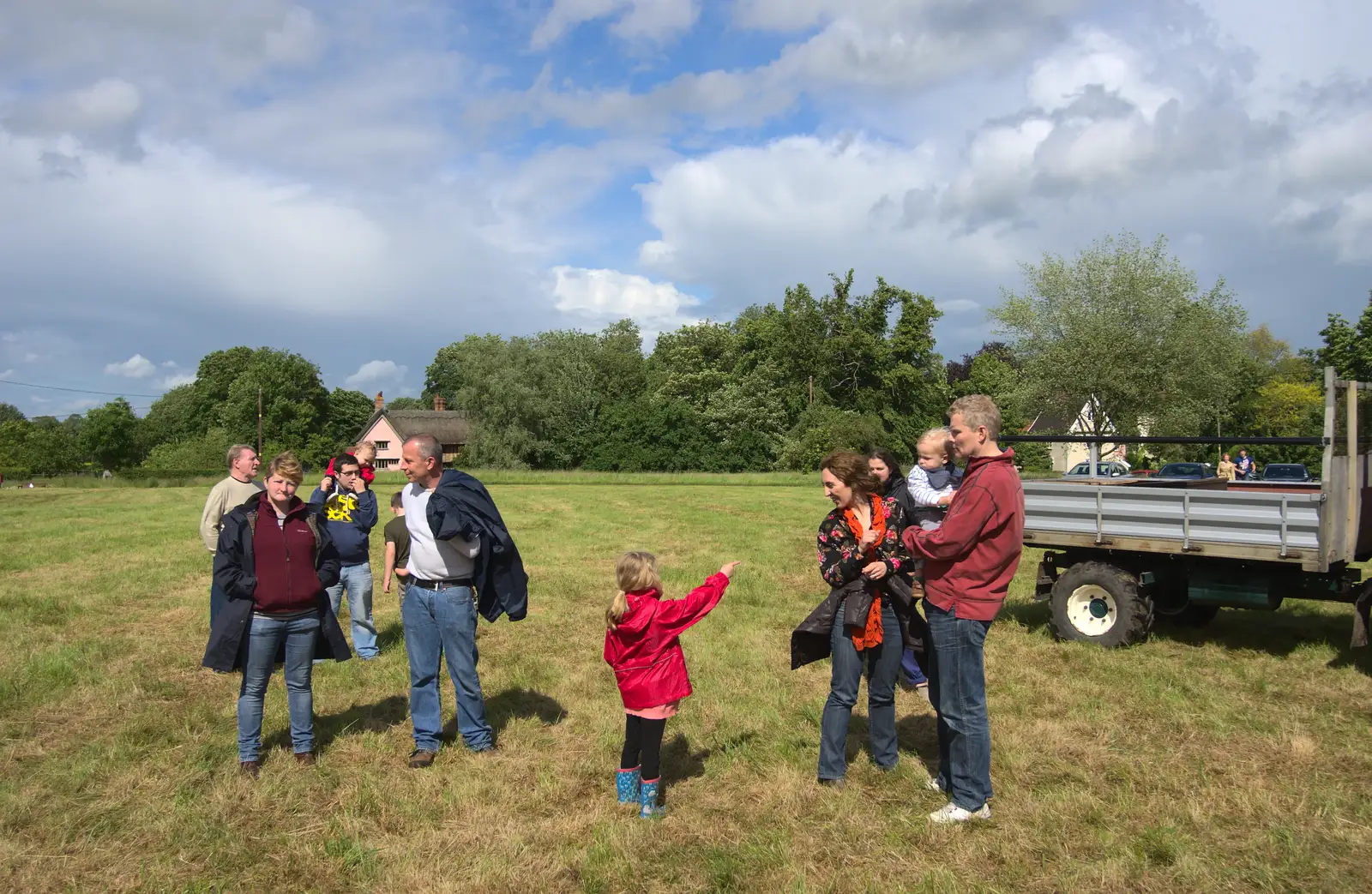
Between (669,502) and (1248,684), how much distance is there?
2432 cm

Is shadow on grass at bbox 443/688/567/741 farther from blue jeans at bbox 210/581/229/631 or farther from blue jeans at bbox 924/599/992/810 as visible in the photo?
blue jeans at bbox 924/599/992/810

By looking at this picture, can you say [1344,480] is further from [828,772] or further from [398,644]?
[398,644]

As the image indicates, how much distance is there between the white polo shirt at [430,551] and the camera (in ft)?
18.0

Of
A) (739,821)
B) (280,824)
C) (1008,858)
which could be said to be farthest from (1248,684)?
(280,824)

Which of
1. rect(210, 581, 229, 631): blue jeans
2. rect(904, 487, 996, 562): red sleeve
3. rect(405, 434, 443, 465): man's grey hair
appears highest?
rect(405, 434, 443, 465): man's grey hair

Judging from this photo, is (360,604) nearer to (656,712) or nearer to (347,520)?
(347,520)

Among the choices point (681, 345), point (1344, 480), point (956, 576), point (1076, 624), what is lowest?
point (1076, 624)

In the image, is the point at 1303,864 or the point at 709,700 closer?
the point at 1303,864

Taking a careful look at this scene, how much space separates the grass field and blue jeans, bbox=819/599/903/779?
21 centimetres

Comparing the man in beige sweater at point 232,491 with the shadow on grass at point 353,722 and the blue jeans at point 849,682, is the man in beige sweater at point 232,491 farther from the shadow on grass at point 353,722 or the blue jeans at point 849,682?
the blue jeans at point 849,682

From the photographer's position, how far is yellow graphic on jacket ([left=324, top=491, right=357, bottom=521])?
812 cm

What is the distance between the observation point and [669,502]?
31078mm

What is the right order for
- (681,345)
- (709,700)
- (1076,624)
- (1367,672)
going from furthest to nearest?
(681,345) → (1076,624) → (1367,672) → (709,700)

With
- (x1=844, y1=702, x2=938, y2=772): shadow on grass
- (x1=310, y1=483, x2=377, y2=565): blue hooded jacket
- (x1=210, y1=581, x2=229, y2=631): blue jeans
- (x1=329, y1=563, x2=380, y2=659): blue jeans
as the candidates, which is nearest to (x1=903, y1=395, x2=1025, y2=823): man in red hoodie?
(x1=844, y1=702, x2=938, y2=772): shadow on grass
